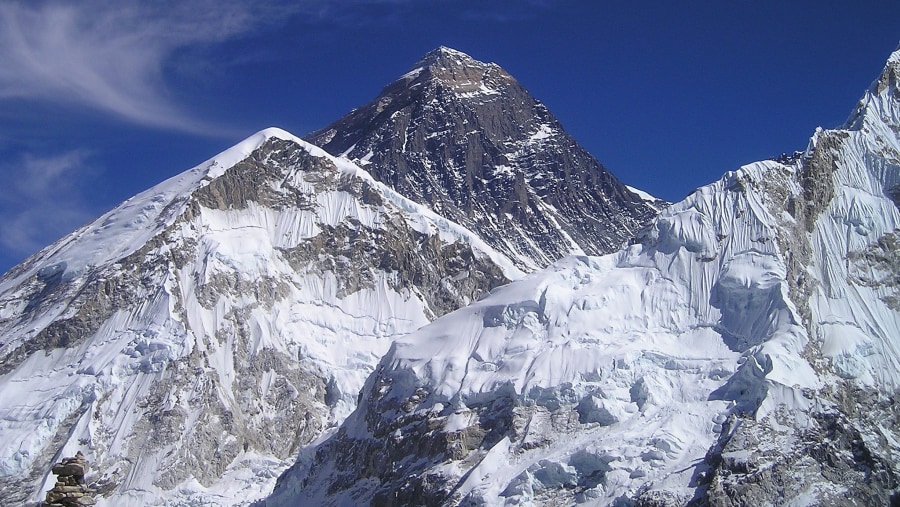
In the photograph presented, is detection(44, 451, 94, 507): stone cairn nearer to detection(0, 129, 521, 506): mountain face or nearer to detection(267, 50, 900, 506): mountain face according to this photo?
detection(267, 50, 900, 506): mountain face

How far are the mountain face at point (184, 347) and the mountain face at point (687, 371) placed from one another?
2726 centimetres

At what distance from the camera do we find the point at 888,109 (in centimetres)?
14288

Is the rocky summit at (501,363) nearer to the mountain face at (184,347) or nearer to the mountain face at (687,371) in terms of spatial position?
the mountain face at (687,371)

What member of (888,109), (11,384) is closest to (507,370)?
(888,109)

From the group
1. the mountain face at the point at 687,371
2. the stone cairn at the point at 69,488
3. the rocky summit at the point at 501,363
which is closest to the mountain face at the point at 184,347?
the rocky summit at the point at 501,363

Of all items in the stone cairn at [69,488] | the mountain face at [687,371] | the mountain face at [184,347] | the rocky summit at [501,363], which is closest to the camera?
the stone cairn at [69,488]

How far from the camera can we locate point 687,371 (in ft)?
394

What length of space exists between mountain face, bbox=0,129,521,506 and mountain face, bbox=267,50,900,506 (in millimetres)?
27265

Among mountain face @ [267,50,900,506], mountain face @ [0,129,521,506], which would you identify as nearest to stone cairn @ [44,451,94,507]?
mountain face @ [267,50,900,506]

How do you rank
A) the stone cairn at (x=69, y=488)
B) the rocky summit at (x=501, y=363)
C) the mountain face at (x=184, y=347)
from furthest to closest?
the mountain face at (x=184, y=347) < the rocky summit at (x=501, y=363) < the stone cairn at (x=69, y=488)

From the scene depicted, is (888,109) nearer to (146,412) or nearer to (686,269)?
(686,269)

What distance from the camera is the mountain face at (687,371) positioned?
103938 mm

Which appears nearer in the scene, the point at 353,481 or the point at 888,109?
the point at 353,481

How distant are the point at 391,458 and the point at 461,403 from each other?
27.2 ft
